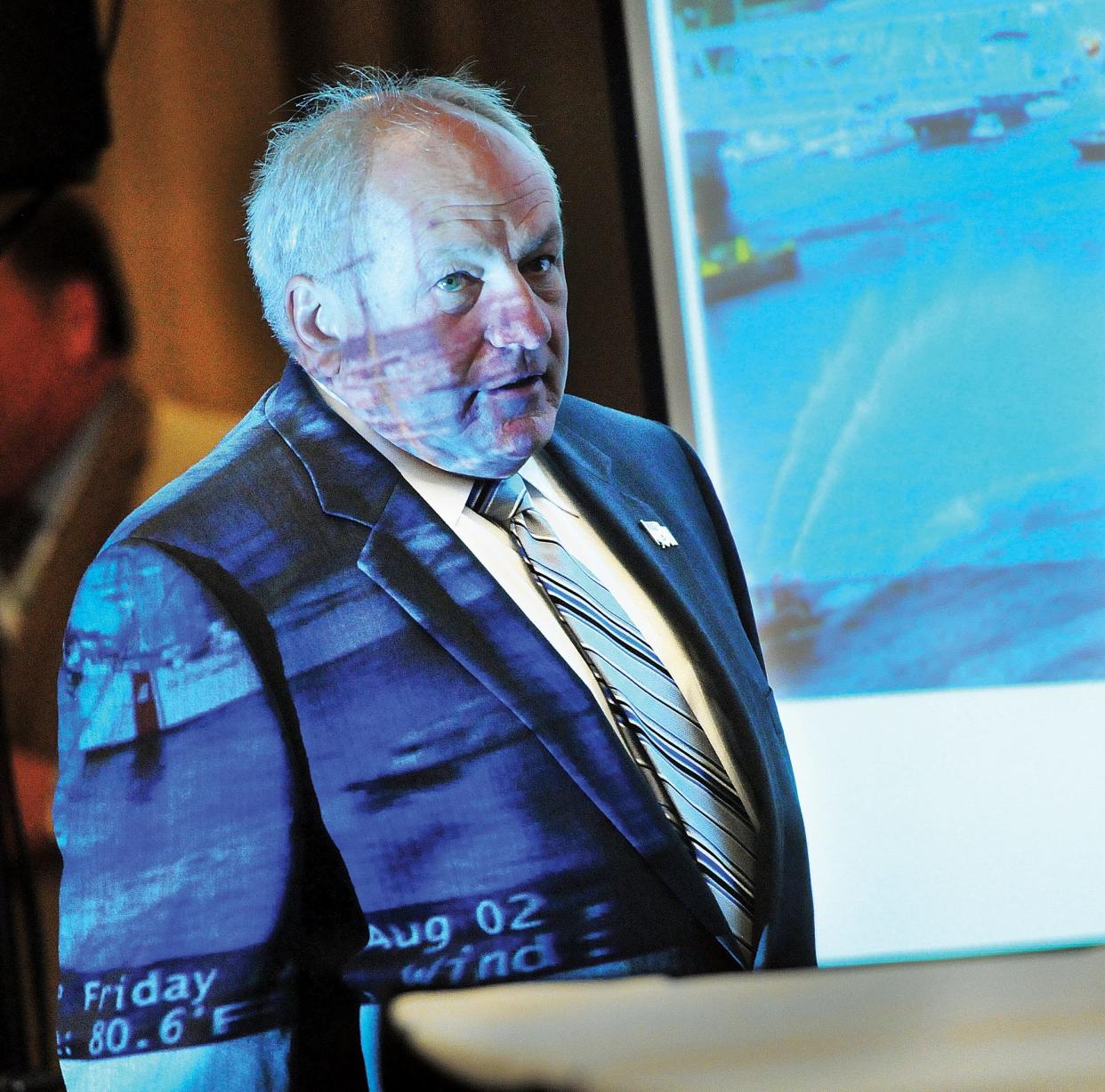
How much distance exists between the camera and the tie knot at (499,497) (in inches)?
76.9

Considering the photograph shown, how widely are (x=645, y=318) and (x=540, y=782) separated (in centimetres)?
66

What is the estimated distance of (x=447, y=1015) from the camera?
1738 mm

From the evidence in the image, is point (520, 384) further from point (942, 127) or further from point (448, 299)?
point (942, 127)

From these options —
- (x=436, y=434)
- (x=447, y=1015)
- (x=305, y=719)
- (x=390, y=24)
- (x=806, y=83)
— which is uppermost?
(x=390, y=24)

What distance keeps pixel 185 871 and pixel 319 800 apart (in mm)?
190

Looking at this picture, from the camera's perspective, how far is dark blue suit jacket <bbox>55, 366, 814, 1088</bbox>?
184cm

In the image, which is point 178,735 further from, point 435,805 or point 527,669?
point 527,669

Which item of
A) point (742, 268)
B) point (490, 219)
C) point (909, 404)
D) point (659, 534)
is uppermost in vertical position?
point (490, 219)

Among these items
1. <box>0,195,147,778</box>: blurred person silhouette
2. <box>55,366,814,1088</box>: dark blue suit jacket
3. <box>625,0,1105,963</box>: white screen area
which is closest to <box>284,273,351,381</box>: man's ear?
<box>55,366,814,1088</box>: dark blue suit jacket

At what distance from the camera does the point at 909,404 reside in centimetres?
209

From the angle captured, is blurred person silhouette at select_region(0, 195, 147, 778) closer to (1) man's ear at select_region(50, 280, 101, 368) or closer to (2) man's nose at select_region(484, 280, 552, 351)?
(1) man's ear at select_region(50, 280, 101, 368)

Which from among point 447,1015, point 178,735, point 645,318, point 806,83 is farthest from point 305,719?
point 806,83

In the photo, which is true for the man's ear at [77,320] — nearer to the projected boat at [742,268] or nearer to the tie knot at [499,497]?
the tie knot at [499,497]

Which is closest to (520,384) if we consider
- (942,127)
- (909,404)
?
(909,404)
